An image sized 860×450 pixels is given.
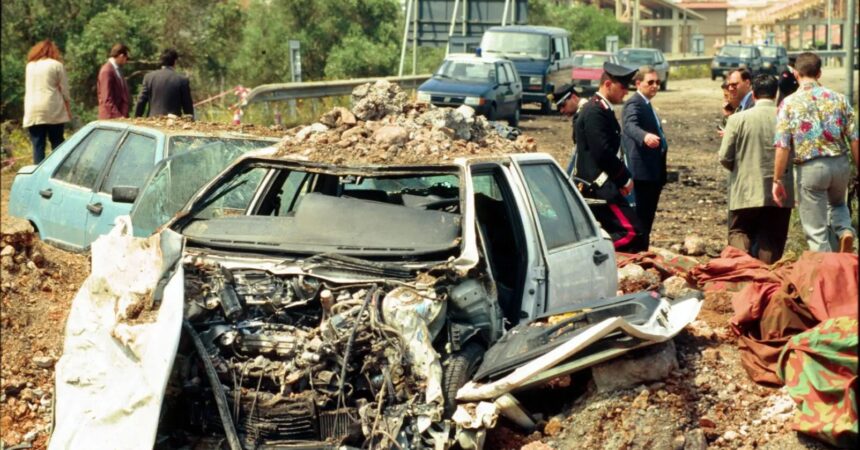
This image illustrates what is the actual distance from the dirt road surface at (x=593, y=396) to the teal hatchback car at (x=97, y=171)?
468 millimetres

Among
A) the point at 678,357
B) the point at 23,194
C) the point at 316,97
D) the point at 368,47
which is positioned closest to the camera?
the point at 678,357

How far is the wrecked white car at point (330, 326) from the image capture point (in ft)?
17.3

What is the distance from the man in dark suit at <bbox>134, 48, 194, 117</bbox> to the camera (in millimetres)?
13406

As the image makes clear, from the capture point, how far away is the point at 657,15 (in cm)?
9438

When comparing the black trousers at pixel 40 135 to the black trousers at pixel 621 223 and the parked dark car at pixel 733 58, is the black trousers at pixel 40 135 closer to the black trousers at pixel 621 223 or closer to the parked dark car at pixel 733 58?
the black trousers at pixel 621 223

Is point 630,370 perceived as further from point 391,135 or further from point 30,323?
point 30,323

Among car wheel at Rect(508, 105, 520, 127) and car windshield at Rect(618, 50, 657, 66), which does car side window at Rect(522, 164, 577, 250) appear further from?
car windshield at Rect(618, 50, 657, 66)

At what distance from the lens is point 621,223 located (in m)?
9.30

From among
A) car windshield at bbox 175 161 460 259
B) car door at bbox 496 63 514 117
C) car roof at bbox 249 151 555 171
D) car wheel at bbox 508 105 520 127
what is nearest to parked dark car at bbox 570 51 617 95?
car wheel at bbox 508 105 520 127

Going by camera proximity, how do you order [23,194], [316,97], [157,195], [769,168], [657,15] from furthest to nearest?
1. [657,15]
2. [316,97]
3. [23,194]
4. [769,168]
5. [157,195]

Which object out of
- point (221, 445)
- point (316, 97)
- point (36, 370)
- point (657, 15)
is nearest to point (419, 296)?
point (221, 445)

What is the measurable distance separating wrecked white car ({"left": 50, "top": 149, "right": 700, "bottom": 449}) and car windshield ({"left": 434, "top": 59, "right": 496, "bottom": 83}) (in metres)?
19.4

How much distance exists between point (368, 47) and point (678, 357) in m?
31.6

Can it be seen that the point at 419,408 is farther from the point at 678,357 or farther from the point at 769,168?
the point at 769,168
